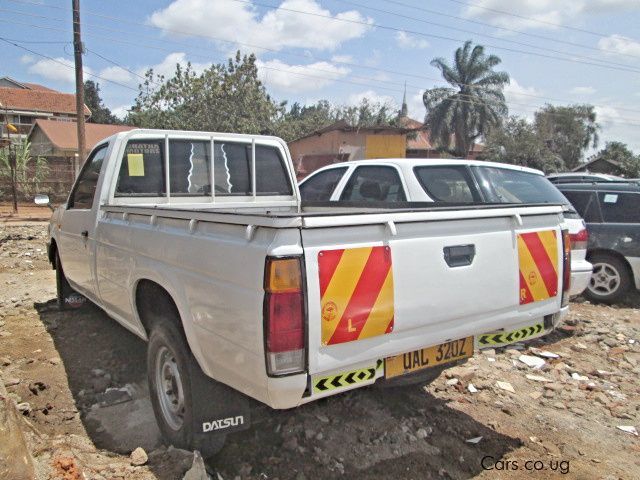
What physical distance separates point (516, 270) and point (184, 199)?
9.07 feet

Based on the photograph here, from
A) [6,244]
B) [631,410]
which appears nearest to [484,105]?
[6,244]

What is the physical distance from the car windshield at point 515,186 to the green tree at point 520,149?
1425 inches

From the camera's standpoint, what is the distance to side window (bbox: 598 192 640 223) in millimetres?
6707

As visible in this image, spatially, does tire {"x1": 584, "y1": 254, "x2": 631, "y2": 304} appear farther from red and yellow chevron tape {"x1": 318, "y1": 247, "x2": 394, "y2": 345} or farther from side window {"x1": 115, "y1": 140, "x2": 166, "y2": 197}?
side window {"x1": 115, "y1": 140, "x2": 166, "y2": 197}

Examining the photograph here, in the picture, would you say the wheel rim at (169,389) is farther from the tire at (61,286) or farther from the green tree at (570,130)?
the green tree at (570,130)

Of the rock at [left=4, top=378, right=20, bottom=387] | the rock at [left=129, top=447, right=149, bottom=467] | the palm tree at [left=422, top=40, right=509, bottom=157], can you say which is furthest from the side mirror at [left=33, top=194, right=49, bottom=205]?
the palm tree at [left=422, top=40, right=509, bottom=157]

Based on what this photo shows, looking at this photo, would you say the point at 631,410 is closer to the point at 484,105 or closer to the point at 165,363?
the point at 165,363

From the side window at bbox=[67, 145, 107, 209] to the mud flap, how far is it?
7.47ft

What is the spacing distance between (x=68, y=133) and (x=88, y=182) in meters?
34.6

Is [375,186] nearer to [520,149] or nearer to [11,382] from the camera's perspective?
[11,382]

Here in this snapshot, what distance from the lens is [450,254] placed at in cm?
253

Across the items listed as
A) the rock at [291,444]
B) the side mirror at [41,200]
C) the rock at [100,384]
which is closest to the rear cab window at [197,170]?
the rock at [100,384]

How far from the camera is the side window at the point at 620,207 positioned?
6707mm

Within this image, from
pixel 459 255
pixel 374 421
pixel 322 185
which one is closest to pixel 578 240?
pixel 322 185
